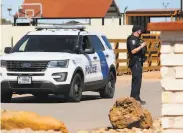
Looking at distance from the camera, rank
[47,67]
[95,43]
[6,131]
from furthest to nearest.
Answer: [95,43], [47,67], [6,131]

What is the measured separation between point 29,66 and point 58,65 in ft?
2.12

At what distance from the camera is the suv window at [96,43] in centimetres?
1717

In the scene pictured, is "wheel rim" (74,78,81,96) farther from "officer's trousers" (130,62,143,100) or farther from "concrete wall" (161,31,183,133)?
"concrete wall" (161,31,183,133)

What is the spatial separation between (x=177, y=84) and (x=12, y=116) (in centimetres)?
310

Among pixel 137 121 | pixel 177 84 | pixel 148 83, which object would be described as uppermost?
pixel 177 84

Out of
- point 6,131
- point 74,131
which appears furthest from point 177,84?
point 74,131

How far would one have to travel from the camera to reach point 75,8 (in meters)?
55.2

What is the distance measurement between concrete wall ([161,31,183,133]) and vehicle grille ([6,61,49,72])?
8173 mm

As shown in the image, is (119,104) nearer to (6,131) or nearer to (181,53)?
(6,131)

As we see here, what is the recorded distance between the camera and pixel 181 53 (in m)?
7.20

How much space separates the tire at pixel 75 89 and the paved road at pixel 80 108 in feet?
0.63

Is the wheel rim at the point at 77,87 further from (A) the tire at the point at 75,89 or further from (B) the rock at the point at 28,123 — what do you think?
(B) the rock at the point at 28,123

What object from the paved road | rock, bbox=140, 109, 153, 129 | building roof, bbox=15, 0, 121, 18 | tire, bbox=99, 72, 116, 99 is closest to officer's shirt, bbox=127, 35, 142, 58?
the paved road

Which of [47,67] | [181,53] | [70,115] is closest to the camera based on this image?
[181,53]
